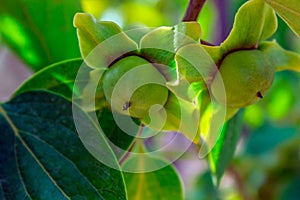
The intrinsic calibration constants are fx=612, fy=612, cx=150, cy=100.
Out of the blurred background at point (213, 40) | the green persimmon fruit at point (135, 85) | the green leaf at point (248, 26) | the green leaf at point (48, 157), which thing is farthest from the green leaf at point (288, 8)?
the blurred background at point (213, 40)

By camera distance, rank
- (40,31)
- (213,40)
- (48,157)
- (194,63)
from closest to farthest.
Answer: (194,63) < (48,157) < (40,31) < (213,40)

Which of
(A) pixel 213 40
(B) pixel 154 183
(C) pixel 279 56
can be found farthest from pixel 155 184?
(A) pixel 213 40

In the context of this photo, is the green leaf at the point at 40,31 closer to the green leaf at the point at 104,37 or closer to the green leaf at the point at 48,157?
the green leaf at the point at 48,157

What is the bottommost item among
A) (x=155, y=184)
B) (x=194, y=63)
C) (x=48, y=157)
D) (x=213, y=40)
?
(x=213, y=40)

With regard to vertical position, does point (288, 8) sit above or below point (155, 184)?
above

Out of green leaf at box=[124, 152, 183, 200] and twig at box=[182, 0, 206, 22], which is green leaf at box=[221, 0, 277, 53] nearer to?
twig at box=[182, 0, 206, 22]

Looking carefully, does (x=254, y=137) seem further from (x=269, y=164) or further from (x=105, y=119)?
(x=105, y=119)

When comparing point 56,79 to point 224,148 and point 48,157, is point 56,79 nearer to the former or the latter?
point 48,157
